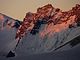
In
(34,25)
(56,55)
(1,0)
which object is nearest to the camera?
(56,55)

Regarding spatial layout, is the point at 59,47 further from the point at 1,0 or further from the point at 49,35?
the point at 1,0

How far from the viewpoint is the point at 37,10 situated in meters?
2.61

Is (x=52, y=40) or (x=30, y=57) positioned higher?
(x=52, y=40)

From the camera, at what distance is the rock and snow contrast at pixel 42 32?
7.66ft

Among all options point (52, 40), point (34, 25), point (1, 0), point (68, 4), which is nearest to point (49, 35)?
point (52, 40)

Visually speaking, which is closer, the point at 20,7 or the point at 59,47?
the point at 59,47

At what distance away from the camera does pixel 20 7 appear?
2.73 meters

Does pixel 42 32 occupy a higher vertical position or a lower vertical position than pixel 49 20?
lower

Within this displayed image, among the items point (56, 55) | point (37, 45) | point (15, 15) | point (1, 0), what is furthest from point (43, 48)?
point (1, 0)

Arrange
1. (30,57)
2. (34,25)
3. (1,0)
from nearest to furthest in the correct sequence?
(30,57), (34,25), (1,0)

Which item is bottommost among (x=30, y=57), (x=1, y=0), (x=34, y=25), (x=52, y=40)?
(x=30, y=57)

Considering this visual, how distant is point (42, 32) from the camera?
8.25 ft

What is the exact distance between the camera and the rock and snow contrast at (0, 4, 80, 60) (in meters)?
2.34

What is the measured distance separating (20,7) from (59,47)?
85cm
